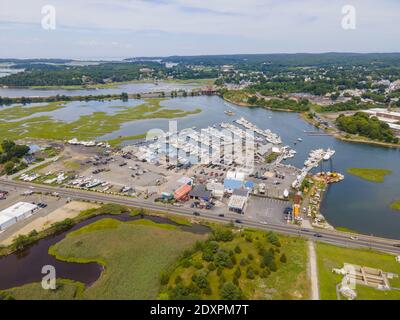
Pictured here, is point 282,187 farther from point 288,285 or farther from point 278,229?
point 288,285

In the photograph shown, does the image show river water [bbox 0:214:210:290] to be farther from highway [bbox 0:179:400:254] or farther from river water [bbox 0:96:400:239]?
river water [bbox 0:96:400:239]

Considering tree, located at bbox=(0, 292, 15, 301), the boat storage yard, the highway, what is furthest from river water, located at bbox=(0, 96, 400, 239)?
tree, located at bbox=(0, 292, 15, 301)

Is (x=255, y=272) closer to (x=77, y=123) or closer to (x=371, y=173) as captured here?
(x=371, y=173)

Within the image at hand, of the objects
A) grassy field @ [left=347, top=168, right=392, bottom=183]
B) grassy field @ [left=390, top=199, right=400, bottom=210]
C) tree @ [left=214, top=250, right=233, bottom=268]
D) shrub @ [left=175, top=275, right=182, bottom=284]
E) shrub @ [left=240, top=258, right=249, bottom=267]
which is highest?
grassy field @ [left=347, top=168, right=392, bottom=183]

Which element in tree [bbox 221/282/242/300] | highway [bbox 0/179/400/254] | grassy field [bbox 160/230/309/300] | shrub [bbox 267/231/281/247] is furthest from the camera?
highway [bbox 0/179/400/254]

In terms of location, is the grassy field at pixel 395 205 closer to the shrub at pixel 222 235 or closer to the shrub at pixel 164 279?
the shrub at pixel 222 235
